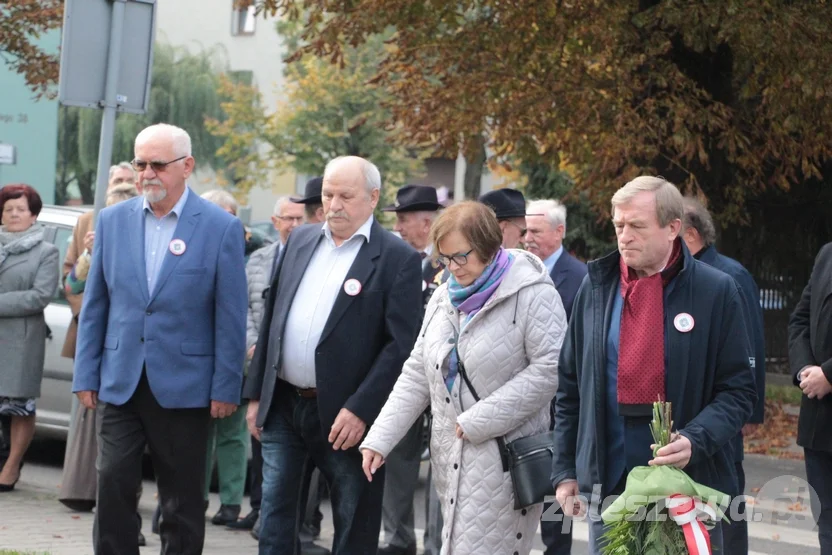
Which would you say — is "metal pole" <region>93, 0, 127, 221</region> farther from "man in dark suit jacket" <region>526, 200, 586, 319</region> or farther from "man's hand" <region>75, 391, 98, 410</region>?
"man in dark suit jacket" <region>526, 200, 586, 319</region>

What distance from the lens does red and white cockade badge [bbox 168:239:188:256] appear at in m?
6.30

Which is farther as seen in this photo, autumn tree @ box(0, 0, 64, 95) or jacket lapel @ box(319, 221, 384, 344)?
autumn tree @ box(0, 0, 64, 95)

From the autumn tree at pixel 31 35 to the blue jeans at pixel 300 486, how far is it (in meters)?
11.6

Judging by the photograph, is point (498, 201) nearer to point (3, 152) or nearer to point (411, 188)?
point (411, 188)

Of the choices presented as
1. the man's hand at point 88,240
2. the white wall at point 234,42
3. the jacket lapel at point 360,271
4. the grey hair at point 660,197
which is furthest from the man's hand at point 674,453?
the white wall at point 234,42

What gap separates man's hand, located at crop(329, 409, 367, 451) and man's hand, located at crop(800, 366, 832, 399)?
2276 mm

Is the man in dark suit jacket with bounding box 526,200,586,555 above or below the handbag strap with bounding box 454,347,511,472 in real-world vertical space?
above

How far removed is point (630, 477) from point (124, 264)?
2.96 metres

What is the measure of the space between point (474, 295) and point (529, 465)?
2.39 ft

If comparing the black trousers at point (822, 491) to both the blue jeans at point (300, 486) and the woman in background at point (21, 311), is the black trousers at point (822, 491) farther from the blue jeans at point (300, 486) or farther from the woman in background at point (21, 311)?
the woman in background at point (21, 311)

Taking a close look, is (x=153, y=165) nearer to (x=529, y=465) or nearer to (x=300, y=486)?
(x=300, y=486)

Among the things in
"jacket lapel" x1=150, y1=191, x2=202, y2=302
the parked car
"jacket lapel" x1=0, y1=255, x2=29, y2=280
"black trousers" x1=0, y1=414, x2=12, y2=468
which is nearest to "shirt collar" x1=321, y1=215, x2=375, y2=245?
"jacket lapel" x1=150, y1=191, x2=202, y2=302

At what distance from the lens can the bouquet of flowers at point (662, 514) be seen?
420cm

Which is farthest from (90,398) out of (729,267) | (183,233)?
(729,267)
